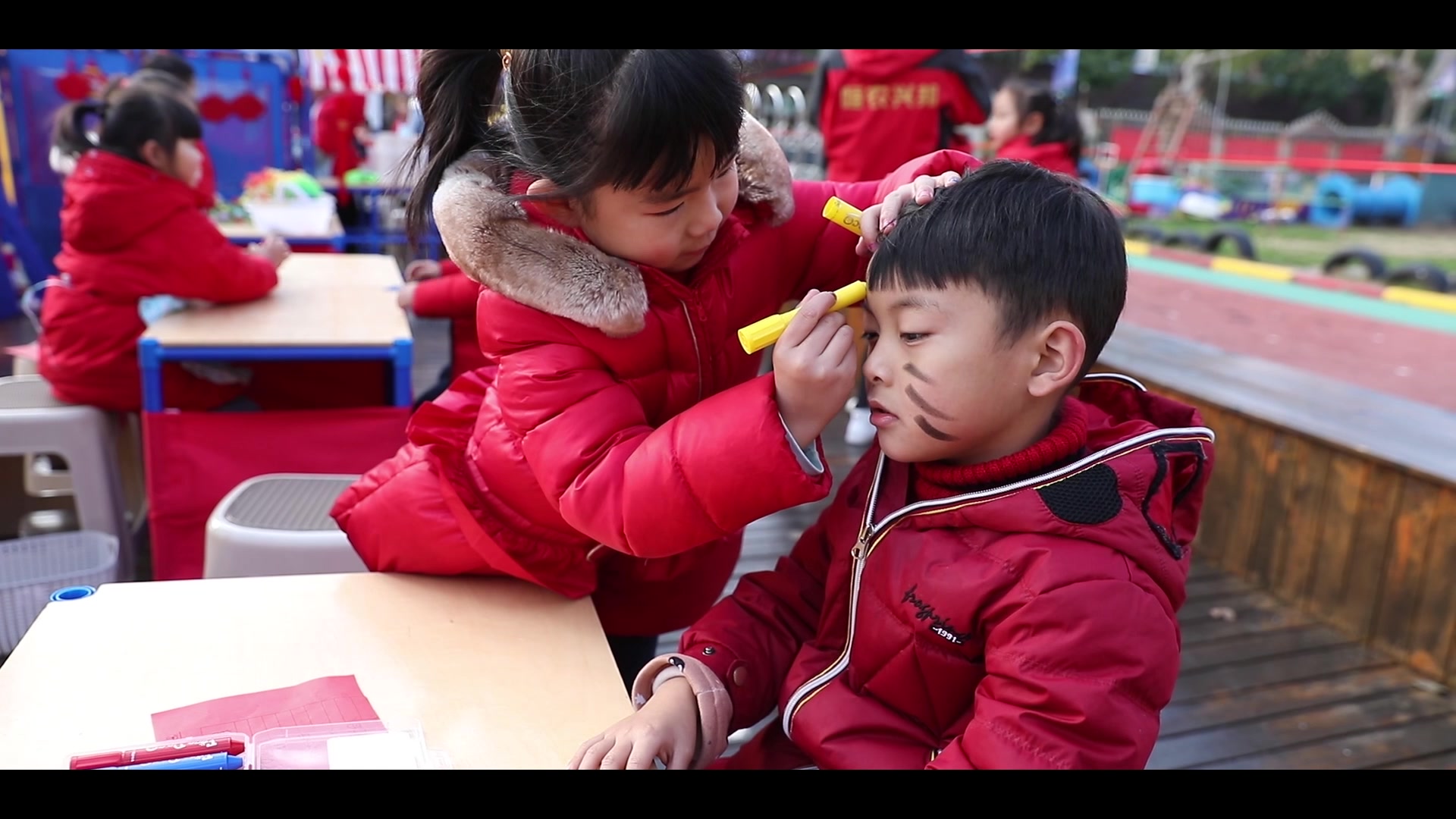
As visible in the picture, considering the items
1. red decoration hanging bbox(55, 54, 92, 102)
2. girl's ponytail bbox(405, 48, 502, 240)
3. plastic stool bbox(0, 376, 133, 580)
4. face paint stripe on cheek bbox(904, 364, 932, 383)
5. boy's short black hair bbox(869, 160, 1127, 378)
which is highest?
red decoration hanging bbox(55, 54, 92, 102)

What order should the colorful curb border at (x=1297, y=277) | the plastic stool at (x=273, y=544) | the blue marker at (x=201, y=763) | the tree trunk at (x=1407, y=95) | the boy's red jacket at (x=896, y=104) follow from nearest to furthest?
1. the blue marker at (x=201, y=763)
2. the plastic stool at (x=273, y=544)
3. the boy's red jacket at (x=896, y=104)
4. the colorful curb border at (x=1297, y=277)
5. the tree trunk at (x=1407, y=95)

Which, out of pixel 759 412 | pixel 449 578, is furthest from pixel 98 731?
pixel 759 412

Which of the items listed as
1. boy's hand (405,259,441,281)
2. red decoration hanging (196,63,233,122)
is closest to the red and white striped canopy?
red decoration hanging (196,63,233,122)

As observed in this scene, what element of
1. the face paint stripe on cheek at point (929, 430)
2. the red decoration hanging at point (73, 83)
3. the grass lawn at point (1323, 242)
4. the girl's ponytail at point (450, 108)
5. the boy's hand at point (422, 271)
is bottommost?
the grass lawn at point (1323, 242)

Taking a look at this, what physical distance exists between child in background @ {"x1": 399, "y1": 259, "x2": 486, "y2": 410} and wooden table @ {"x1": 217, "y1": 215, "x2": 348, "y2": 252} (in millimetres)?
1344

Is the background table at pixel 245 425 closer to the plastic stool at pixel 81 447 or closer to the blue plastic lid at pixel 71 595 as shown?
the plastic stool at pixel 81 447

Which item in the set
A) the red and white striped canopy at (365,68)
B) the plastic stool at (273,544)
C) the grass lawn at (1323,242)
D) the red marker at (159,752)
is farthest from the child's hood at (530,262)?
the grass lawn at (1323,242)

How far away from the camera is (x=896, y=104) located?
3.87 metres

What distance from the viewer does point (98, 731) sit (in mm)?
969

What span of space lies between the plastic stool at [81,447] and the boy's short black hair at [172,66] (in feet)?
8.68

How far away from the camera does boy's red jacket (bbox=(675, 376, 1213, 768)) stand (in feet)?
2.94

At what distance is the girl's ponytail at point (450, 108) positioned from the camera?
3.75 ft

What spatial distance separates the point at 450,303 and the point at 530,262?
5.63ft

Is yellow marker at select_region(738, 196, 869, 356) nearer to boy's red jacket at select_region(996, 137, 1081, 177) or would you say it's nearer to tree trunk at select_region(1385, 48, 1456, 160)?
boy's red jacket at select_region(996, 137, 1081, 177)
